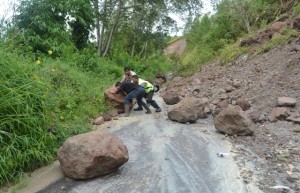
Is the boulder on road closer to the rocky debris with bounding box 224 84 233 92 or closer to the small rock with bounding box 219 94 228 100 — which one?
the small rock with bounding box 219 94 228 100

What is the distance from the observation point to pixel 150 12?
65.3 feet

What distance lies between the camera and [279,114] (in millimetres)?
6285

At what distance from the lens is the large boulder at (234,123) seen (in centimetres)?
571

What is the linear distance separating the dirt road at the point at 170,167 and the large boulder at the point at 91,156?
0.12m

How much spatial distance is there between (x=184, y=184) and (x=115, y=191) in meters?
0.87

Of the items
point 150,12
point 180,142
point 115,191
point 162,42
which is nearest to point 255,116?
point 180,142

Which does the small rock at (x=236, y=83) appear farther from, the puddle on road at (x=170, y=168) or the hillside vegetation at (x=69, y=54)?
the puddle on road at (x=170, y=168)

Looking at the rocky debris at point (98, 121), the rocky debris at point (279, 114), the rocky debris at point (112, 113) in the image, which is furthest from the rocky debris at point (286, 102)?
the rocky debris at point (98, 121)

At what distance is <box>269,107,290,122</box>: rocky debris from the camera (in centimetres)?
627

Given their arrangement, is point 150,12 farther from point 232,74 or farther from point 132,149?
point 132,149

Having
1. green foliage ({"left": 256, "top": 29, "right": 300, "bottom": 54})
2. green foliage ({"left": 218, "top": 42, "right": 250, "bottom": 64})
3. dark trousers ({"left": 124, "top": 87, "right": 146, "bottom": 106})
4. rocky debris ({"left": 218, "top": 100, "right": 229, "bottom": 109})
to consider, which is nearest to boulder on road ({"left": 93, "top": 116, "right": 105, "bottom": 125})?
dark trousers ({"left": 124, "top": 87, "right": 146, "bottom": 106})

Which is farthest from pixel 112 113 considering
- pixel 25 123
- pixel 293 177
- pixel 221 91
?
pixel 293 177

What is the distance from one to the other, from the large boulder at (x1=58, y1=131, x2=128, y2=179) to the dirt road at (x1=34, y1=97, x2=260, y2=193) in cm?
12

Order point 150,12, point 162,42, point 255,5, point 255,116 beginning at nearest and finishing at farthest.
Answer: point 255,116 → point 255,5 → point 150,12 → point 162,42
